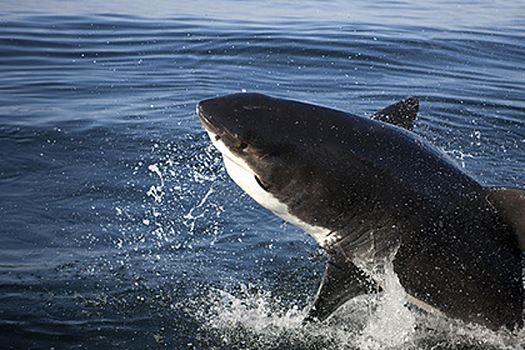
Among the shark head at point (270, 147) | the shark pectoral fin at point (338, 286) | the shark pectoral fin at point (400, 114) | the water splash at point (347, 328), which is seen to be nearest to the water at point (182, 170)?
the water splash at point (347, 328)

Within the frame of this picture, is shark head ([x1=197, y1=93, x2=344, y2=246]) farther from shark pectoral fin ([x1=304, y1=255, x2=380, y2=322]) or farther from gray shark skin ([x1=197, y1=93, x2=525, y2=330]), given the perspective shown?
shark pectoral fin ([x1=304, y1=255, x2=380, y2=322])

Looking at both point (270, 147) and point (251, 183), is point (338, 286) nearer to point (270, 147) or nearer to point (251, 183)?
point (251, 183)

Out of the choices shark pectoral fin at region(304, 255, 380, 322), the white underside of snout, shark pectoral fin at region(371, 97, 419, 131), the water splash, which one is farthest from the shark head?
shark pectoral fin at region(371, 97, 419, 131)

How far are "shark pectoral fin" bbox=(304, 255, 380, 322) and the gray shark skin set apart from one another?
0.20 m

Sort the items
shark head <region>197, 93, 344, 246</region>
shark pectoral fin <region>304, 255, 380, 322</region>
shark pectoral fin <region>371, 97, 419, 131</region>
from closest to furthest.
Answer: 1. shark head <region>197, 93, 344, 246</region>
2. shark pectoral fin <region>304, 255, 380, 322</region>
3. shark pectoral fin <region>371, 97, 419, 131</region>

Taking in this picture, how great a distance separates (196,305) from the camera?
473 cm

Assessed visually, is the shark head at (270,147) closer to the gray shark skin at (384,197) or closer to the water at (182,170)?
the gray shark skin at (384,197)

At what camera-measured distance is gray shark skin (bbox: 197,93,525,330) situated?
3756mm

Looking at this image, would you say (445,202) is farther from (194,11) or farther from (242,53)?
(194,11)

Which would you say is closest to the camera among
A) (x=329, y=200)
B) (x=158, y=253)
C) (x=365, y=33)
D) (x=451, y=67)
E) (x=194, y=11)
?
(x=329, y=200)

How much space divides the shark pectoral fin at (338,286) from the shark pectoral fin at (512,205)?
0.88 meters

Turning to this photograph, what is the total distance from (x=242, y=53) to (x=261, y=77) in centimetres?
198

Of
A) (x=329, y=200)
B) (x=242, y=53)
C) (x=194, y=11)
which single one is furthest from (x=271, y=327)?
(x=194, y=11)

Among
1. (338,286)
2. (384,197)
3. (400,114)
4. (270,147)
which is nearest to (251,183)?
(270,147)
